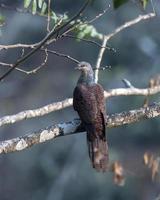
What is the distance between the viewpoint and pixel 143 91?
7.52 meters

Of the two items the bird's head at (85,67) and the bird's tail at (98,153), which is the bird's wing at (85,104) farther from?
the bird's head at (85,67)

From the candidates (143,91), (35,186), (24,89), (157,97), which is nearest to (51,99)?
(24,89)

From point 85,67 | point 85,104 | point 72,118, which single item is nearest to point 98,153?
point 85,104

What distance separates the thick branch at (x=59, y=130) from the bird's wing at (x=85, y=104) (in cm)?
39

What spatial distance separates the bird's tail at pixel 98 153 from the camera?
6.85m

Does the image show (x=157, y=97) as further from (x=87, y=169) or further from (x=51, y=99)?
(x=51, y=99)

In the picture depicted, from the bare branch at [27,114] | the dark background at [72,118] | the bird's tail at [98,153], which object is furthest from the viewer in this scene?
the dark background at [72,118]

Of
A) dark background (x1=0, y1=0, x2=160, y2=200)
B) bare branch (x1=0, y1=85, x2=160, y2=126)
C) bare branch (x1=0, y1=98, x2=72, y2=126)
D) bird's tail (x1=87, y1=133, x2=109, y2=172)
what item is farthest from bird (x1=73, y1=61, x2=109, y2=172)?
dark background (x1=0, y1=0, x2=160, y2=200)

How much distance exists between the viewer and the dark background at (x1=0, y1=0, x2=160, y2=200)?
15094 millimetres

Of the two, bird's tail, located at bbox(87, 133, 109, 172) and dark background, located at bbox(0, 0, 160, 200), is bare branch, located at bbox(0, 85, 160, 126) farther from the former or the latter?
dark background, located at bbox(0, 0, 160, 200)

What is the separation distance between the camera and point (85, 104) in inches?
283

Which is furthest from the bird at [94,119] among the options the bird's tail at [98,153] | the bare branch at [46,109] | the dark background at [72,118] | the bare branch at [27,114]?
the dark background at [72,118]

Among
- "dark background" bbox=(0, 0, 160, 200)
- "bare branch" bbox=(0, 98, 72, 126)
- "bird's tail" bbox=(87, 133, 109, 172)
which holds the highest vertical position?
"bare branch" bbox=(0, 98, 72, 126)

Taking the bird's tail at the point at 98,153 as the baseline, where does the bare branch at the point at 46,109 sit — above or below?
above
